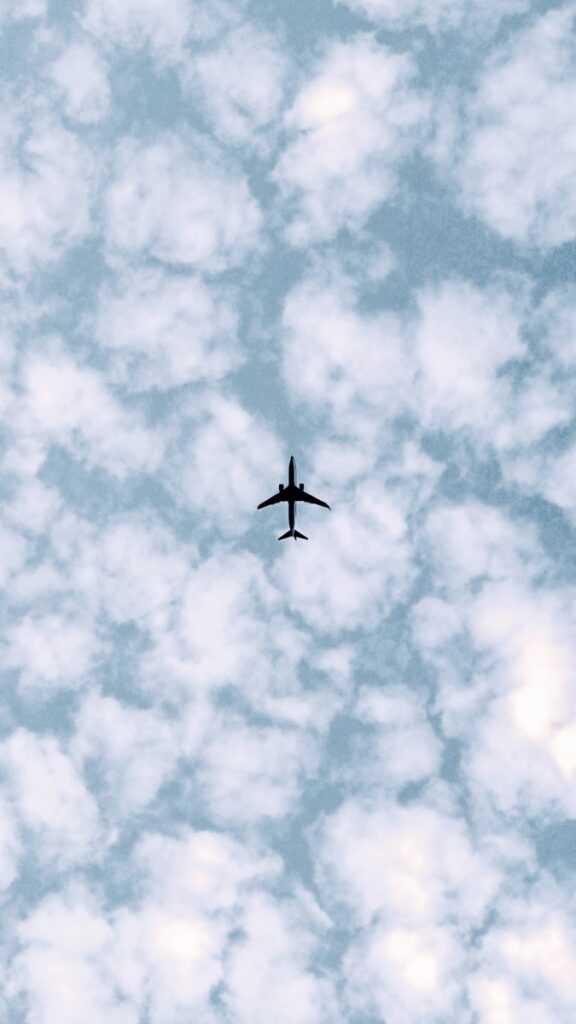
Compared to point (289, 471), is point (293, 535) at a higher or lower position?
lower

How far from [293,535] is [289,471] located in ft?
31.1

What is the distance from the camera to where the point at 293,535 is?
196 ft

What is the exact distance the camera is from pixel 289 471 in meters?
57.8
